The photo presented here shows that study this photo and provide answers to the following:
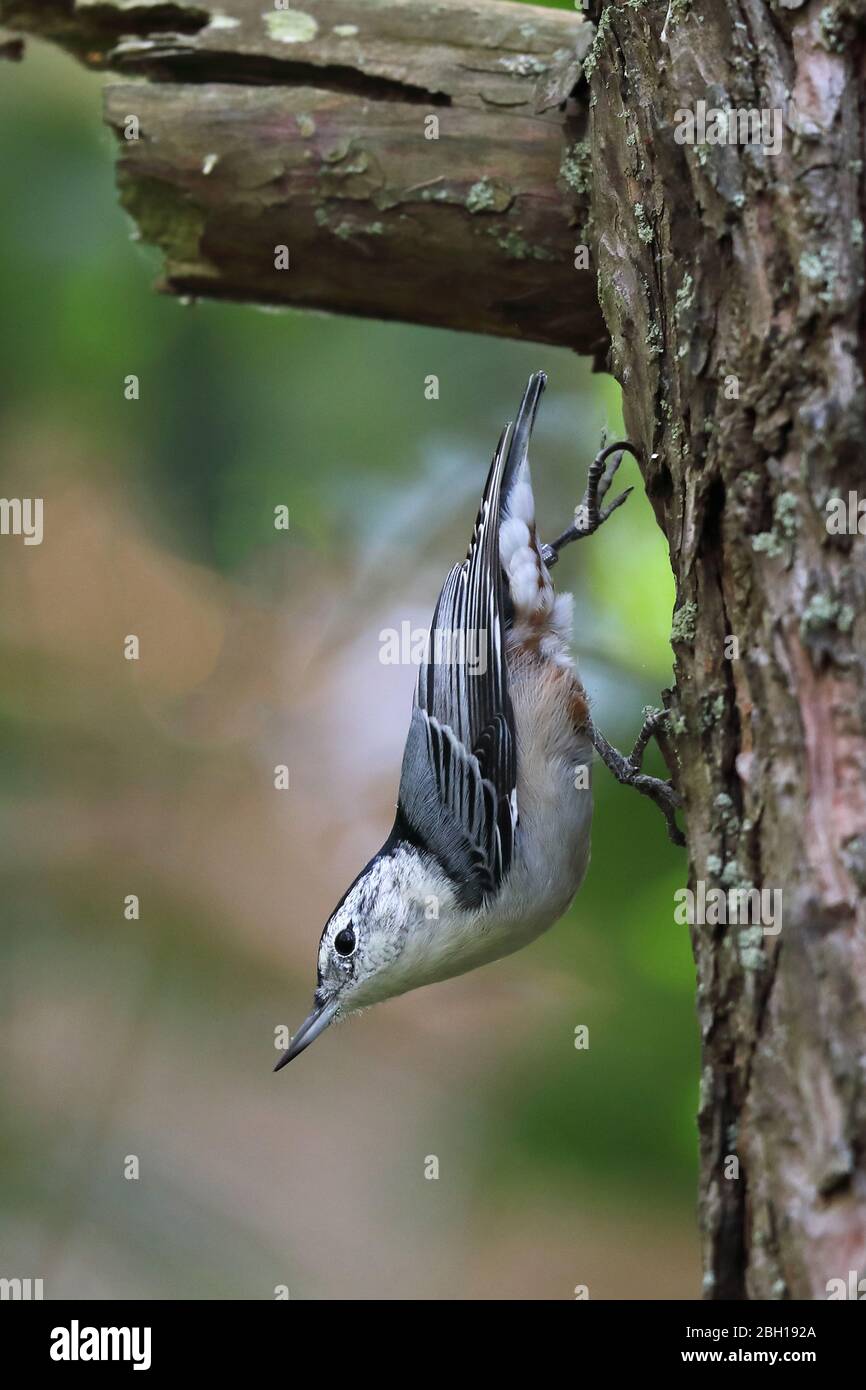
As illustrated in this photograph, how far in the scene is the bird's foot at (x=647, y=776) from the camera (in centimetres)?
241

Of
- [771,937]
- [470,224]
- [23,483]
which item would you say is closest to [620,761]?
[771,937]

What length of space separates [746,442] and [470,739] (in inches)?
49.6

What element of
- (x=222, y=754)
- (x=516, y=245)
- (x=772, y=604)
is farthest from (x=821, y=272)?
(x=222, y=754)

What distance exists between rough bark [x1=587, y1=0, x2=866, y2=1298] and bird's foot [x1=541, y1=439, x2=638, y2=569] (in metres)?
0.83

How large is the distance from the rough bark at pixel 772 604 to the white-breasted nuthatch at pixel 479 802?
904 mm

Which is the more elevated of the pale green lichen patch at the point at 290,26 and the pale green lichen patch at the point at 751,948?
the pale green lichen patch at the point at 290,26

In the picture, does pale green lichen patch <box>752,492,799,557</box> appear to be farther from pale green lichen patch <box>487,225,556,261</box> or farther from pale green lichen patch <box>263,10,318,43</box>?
pale green lichen patch <box>263,10,318,43</box>

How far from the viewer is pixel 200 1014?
383 cm

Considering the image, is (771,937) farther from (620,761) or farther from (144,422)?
(144,422)

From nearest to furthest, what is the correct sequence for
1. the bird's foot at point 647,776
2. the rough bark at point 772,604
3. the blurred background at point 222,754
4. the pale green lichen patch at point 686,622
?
the rough bark at point 772,604
the pale green lichen patch at point 686,622
the bird's foot at point 647,776
the blurred background at point 222,754

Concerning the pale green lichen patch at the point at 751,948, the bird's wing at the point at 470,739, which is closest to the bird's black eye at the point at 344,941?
the bird's wing at the point at 470,739

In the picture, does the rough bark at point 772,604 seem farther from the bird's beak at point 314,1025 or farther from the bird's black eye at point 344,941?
the bird's beak at point 314,1025

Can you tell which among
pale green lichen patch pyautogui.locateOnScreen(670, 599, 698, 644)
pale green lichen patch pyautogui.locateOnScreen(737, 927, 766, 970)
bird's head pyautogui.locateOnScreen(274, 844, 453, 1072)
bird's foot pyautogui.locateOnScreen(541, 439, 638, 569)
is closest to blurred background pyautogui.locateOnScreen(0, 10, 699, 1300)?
bird's foot pyautogui.locateOnScreen(541, 439, 638, 569)

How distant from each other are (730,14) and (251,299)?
1537 millimetres
